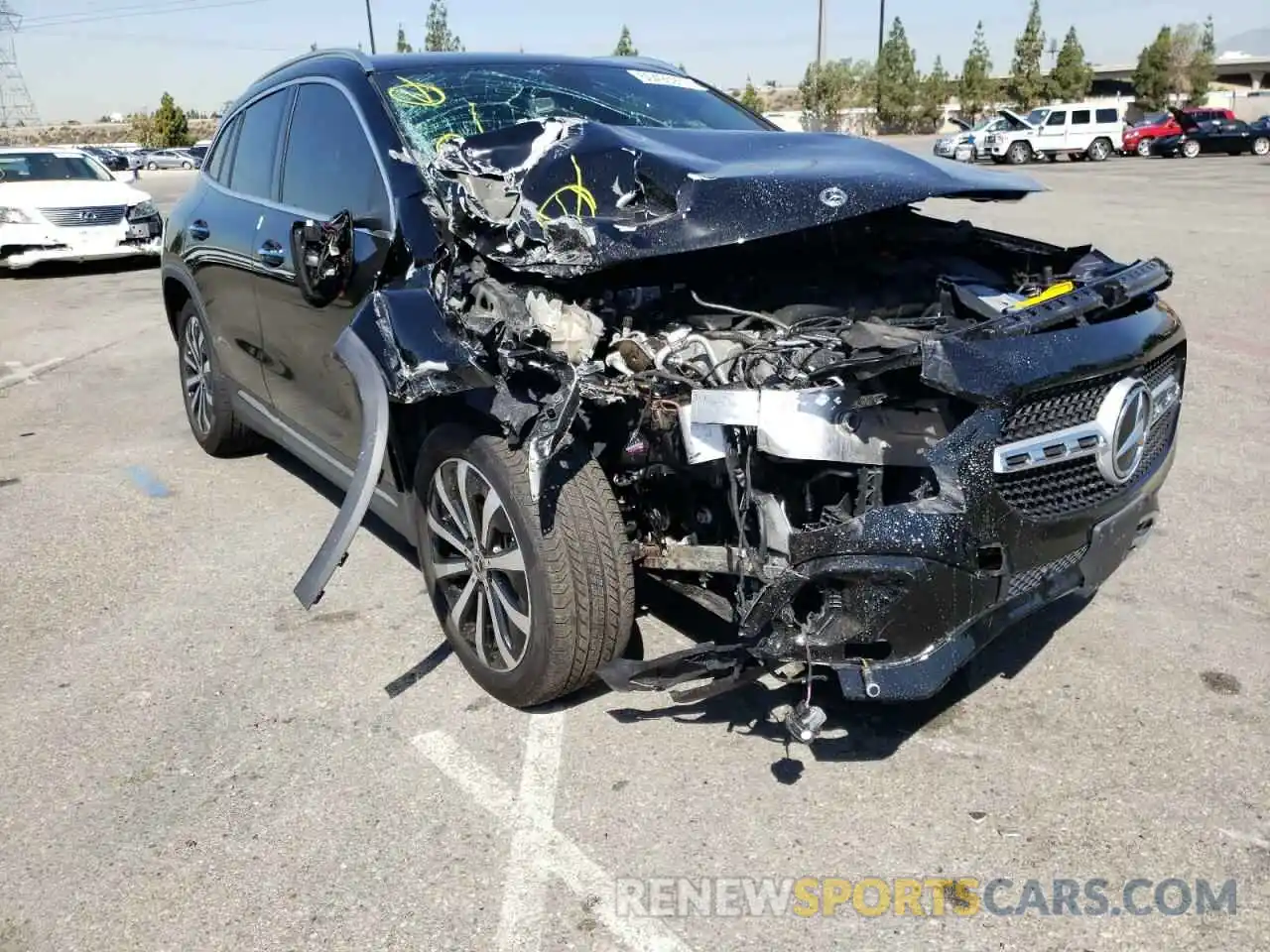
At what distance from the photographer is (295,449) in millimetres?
4648

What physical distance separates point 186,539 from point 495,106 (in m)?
2.38

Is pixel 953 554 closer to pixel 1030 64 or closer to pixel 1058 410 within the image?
pixel 1058 410

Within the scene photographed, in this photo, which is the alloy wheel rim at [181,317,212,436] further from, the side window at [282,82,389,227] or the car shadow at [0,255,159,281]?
the car shadow at [0,255,159,281]

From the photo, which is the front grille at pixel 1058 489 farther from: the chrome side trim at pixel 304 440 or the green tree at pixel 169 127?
the green tree at pixel 169 127

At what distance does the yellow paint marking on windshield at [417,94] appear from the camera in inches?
154

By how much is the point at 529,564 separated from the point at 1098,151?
3981 centimetres

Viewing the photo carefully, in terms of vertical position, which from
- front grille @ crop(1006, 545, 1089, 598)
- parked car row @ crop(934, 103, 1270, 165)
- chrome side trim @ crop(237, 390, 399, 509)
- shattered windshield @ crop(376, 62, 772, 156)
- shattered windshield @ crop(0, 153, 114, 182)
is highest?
shattered windshield @ crop(376, 62, 772, 156)

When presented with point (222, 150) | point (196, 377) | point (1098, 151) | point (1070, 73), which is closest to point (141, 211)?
point (196, 377)

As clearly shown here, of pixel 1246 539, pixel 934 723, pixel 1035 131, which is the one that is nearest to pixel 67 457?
pixel 934 723

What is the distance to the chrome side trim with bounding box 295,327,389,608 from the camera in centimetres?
316

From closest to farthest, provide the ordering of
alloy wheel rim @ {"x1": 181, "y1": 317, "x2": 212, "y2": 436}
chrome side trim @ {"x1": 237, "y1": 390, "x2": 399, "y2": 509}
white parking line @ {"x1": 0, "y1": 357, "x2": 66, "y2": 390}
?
chrome side trim @ {"x1": 237, "y1": 390, "x2": 399, "y2": 509}
alloy wheel rim @ {"x1": 181, "y1": 317, "x2": 212, "y2": 436}
white parking line @ {"x1": 0, "y1": 357, "x2": 66, "y2": 390}

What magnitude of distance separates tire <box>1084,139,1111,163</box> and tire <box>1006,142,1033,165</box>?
6.11 ft

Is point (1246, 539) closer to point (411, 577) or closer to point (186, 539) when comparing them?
point (411, 577)

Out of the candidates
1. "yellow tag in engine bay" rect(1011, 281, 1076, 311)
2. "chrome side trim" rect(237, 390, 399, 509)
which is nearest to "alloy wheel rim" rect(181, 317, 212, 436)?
"chrome side trim" rect(237, 390, 399, 509)
